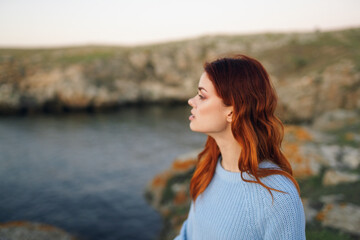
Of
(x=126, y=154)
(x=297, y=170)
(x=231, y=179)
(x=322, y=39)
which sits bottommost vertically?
(x=126, y=154)

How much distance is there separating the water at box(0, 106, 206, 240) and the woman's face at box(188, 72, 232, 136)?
7459 mm

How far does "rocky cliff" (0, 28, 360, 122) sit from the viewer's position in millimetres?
20156

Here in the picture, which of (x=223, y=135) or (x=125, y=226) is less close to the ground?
(x=223, y=135)

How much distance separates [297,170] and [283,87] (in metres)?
17.9

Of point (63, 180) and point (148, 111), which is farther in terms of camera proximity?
point (148, 111)

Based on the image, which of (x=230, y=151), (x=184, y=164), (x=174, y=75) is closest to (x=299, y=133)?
(x=184, y=164)

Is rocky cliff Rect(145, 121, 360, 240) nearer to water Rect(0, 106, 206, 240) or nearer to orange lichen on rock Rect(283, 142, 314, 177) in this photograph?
orange lichen on rock Rect(283, 142, 314, 177)

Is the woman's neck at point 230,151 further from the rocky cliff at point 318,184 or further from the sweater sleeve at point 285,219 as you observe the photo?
the rocky cliff at point 318,184

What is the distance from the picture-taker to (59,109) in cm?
3164

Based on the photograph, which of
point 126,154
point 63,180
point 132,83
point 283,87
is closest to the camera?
point 63,180

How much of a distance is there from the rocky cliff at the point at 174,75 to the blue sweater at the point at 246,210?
18.8m

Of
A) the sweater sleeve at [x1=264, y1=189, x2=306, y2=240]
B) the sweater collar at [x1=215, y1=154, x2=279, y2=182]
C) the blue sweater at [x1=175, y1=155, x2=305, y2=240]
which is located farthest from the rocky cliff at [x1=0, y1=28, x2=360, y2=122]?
the sweater sleeve at [x1=264, y1=189, x2=306, y2=240]

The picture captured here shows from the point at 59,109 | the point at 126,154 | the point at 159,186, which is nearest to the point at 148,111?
the point at 59,109

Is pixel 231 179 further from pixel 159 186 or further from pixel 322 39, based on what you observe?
pixel 322 39
